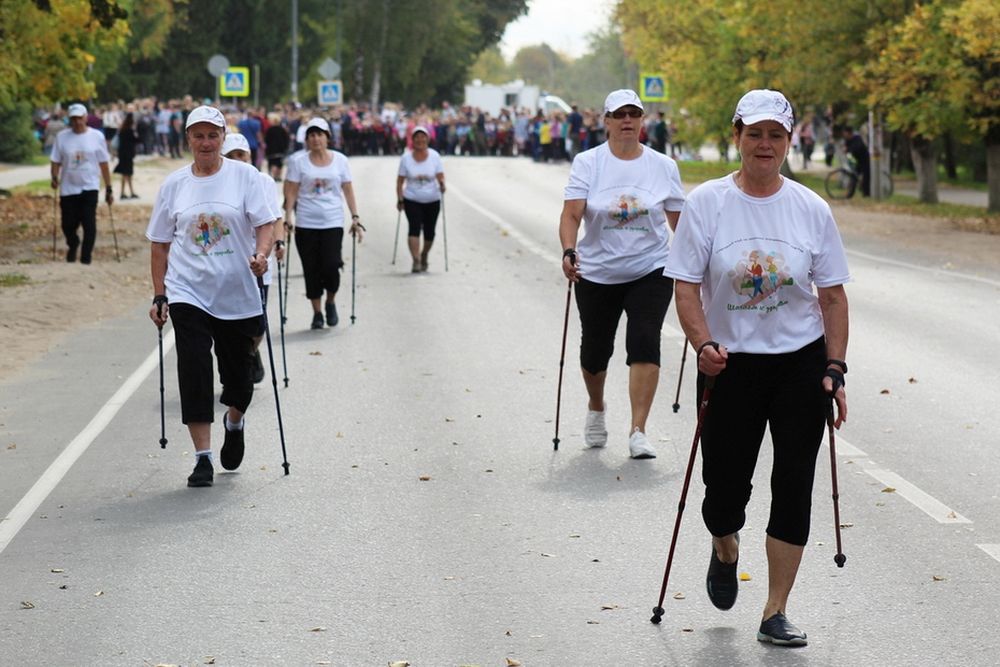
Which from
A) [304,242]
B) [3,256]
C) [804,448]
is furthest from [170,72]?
[804,448]

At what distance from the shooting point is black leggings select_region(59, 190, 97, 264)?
2148cm

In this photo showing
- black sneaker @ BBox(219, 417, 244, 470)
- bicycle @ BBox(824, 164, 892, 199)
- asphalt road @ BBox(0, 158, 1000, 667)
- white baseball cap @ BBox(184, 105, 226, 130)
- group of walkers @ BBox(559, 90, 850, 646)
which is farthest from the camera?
bicycle @ BBox(824, 164, 892, 199)

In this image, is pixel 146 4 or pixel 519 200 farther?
pixel 146 4

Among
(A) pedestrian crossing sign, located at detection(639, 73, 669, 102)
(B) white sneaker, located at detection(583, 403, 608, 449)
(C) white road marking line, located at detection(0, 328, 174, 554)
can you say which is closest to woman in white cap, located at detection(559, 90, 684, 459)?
(B) white sneaker, located at detection(583, 403, 608, 449)

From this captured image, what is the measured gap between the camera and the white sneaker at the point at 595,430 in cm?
1009

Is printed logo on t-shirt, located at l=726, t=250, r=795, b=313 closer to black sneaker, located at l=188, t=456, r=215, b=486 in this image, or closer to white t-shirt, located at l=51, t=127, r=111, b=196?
black sneaker, located at l=188, t=456, r=215, b=486

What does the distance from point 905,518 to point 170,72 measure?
75.4 m

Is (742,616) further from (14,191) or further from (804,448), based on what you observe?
(14,191)

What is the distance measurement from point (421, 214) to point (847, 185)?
2111cm

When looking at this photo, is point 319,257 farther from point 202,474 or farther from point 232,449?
point 202,474

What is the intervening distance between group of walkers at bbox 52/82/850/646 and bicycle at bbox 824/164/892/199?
81.3 ft

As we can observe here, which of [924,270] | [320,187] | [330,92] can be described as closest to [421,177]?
[320,187]

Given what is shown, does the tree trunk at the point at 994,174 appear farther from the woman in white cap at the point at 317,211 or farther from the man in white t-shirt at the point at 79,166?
the woman in white cap at the point at 317,211

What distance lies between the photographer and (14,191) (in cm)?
3656
